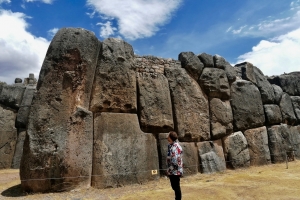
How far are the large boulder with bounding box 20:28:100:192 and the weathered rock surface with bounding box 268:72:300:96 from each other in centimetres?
977

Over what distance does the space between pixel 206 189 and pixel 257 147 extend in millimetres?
4638

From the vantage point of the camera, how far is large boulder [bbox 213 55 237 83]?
10.1 metres

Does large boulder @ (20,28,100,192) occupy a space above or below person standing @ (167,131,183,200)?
above

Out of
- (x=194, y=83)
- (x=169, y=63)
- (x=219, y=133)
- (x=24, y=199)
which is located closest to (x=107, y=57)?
(x=169, y=63)

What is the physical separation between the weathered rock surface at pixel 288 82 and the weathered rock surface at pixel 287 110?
2.03 feet

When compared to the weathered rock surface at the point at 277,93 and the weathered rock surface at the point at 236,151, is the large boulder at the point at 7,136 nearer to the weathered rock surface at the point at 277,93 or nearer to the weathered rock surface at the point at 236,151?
the weathered rock surface at the point at 236,151

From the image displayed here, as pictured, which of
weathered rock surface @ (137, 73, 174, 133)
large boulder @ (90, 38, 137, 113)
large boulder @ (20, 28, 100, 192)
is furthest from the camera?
weathered rock surface @ (137, 73, 174, 133)

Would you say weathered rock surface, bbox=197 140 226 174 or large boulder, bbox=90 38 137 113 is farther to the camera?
weathered rock surface, bbox=197 140 226 174

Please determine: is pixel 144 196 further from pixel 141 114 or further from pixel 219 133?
pixel 219 133

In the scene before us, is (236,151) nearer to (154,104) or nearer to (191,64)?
(191,64)

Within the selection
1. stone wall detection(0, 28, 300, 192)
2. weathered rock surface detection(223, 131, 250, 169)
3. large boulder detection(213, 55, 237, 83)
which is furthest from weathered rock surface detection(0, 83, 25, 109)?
weathered rock surface detection(223, 131, 250, 169)

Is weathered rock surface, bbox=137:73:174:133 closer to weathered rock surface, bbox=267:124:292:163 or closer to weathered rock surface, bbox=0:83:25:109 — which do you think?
weathered rock surface, bbox=267:124:292:163

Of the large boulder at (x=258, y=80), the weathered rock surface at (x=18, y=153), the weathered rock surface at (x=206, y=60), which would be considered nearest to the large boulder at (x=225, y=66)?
the weathered rock surface at (x=206, y=60)

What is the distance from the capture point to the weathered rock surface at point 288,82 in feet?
42.0
